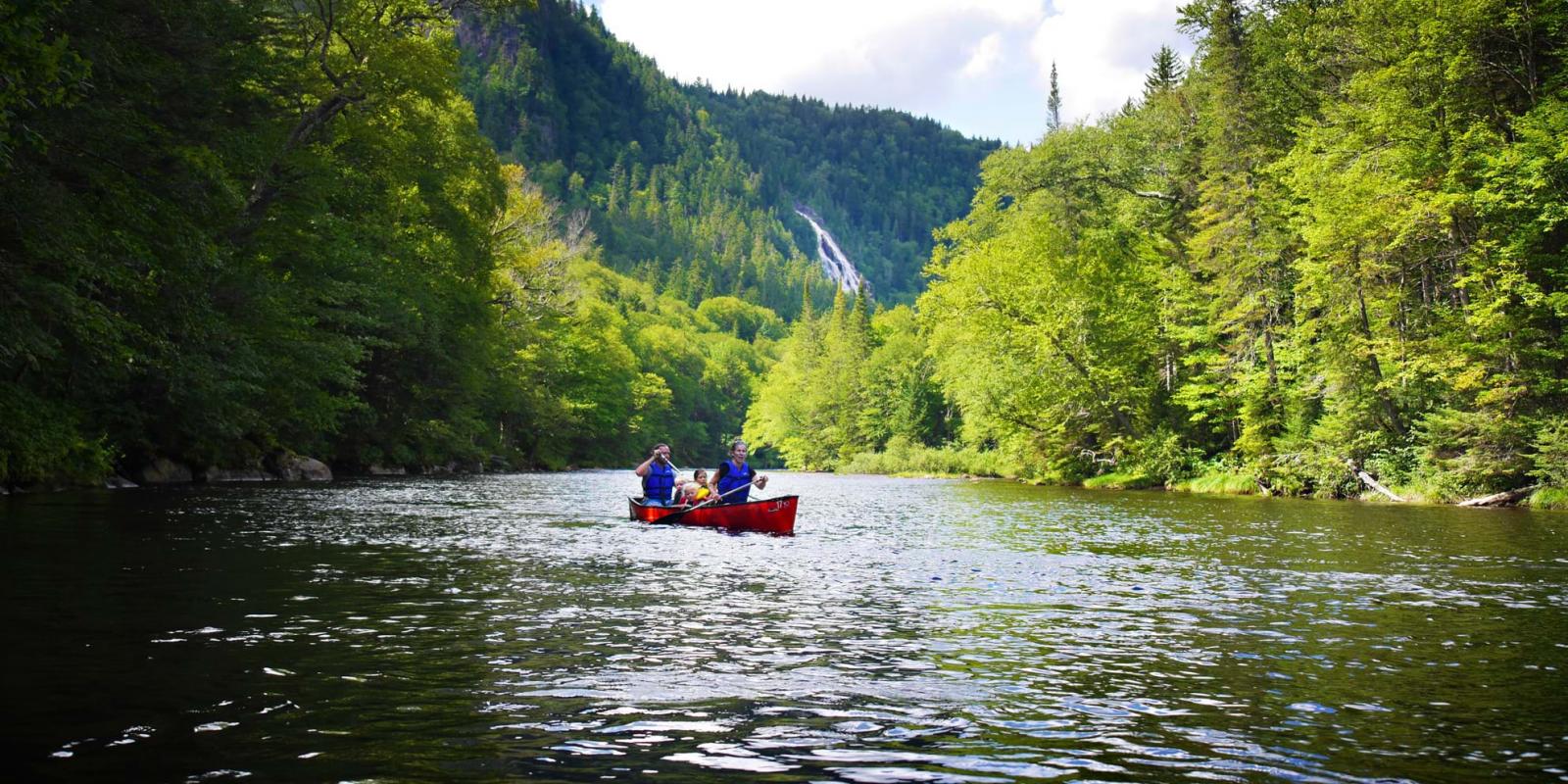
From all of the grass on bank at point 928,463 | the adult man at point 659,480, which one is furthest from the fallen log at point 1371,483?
the adult man at point 659,480

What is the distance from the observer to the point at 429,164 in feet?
142

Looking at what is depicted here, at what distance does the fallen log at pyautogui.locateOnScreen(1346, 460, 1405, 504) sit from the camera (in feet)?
110

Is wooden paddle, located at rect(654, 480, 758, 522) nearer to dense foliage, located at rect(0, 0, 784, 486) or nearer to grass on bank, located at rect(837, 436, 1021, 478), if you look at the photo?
dense foliage, located at rect(0, 0, 784, 486)

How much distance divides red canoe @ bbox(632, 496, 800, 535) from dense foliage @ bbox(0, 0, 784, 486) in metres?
10.5

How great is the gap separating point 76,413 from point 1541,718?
94.1 ft

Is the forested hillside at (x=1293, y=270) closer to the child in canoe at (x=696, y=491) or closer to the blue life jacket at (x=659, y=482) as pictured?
the child in canoe at (x=696, y=491)

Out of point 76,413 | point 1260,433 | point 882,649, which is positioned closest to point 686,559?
point 882,649

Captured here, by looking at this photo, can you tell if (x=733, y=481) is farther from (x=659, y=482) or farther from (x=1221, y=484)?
(x=1221, y=484)

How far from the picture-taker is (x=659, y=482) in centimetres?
2552

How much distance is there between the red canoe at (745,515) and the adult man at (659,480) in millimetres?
1103

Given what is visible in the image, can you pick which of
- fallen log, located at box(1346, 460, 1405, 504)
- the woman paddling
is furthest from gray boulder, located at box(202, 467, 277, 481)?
fallen log, located at box(1346, 460, 1405, 504)

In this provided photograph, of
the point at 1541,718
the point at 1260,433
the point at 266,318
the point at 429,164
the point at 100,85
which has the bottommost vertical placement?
the point at 1541,718

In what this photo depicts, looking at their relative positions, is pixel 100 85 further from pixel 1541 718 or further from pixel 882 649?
pixel 1541 718

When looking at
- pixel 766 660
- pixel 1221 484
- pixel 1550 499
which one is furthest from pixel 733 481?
pixel 1221 484
